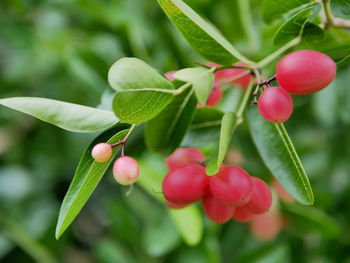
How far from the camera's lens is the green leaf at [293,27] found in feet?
2.47

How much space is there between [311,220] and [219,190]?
610 mm

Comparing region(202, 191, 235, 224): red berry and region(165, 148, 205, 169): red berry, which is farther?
region(165, 148, 205, 169): red berry

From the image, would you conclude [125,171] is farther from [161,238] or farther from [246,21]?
[246,21]

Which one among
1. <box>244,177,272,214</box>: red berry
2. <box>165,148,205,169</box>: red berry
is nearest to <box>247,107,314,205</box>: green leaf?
<box>244,177,272,214</box>: red berry

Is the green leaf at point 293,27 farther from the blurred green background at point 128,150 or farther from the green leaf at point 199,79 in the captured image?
the blurred green background at point 128,150

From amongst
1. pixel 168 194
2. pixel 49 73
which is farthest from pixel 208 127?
pixel 49 73

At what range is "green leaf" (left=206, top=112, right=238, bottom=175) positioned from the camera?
709 millimetres

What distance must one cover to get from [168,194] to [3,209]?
3.19 ft

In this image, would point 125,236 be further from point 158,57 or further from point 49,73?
point 49,73

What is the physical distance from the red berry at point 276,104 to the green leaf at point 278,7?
191 millimetres

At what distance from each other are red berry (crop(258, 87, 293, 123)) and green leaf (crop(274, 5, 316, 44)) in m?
0.12

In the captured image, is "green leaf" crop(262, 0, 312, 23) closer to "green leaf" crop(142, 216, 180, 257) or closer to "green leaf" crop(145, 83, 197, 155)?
"green leaf" crop(145, 83, 197, 155)

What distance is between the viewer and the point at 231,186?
2.40 ft

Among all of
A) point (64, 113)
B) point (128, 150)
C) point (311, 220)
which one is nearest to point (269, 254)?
point (311, 220)
